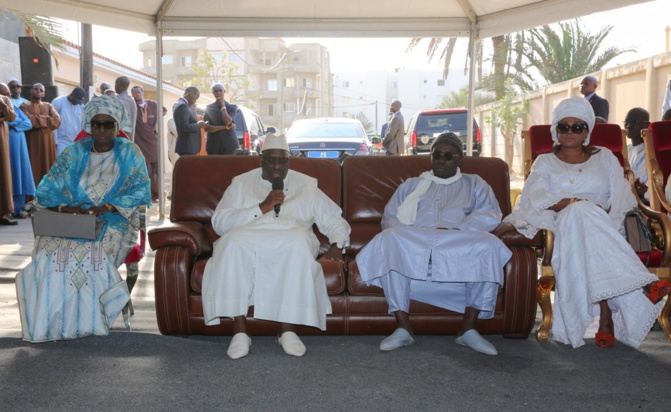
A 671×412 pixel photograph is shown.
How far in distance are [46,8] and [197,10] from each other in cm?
167

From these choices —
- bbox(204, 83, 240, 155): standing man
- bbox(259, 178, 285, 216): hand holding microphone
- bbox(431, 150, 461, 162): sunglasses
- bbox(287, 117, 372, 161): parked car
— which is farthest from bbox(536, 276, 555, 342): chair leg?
bbox(287, 117, 372, 161): parked car

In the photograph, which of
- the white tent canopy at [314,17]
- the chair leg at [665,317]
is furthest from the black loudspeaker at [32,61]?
the chair leg at [665,317]

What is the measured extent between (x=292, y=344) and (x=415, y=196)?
1382mm

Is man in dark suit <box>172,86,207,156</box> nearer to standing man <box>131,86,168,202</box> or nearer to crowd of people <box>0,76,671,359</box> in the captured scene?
standing man <box>131,86,168,202</box>

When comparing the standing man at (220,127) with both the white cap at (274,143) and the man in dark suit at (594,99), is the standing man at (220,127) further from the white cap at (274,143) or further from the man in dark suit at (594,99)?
the white cap at (274,143)

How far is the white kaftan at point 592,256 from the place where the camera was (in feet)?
13.9

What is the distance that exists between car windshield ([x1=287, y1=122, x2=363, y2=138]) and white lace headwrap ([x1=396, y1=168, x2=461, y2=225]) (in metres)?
8.00

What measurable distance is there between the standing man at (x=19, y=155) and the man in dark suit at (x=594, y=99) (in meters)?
7.31

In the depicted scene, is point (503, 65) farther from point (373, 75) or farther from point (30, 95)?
A: point (373, 75)

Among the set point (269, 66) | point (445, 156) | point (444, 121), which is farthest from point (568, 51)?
point (269, 66)

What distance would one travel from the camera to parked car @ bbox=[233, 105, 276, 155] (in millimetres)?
11681

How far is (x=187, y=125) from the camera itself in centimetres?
1052

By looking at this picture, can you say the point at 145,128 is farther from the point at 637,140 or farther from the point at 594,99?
the point at 637,140

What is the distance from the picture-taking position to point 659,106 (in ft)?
40.7
